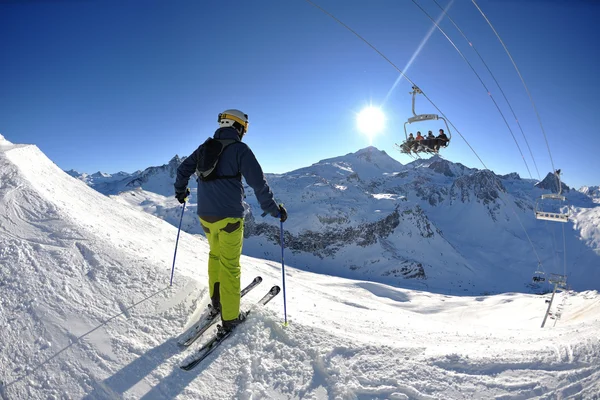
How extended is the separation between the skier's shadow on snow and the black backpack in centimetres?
226

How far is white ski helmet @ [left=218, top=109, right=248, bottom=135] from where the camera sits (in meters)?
4.30

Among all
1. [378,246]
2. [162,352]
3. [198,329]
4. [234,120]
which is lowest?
[378,246]

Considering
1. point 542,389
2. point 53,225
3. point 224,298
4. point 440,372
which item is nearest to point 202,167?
point 224,298

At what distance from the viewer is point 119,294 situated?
3980 mm

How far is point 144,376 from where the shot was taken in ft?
10.00

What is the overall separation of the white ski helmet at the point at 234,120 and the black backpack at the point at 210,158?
35cm

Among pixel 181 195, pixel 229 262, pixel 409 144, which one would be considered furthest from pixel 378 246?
pixel 229 262

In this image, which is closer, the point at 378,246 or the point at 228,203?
the point at 228,203

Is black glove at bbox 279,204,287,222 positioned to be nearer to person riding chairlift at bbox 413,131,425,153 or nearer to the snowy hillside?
person riding chairlift at bbox 413,131,425,153

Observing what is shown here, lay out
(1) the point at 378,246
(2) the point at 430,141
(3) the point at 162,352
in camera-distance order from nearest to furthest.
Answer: (3) the point at 162,352 < (2) the point at 430,141 < (1) the point at 378,246

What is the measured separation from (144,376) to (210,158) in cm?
267

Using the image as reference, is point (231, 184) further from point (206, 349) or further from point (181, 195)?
point (206, 349)

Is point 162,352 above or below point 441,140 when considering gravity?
below

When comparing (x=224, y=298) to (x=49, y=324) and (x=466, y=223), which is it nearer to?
(x=49, y=324)
